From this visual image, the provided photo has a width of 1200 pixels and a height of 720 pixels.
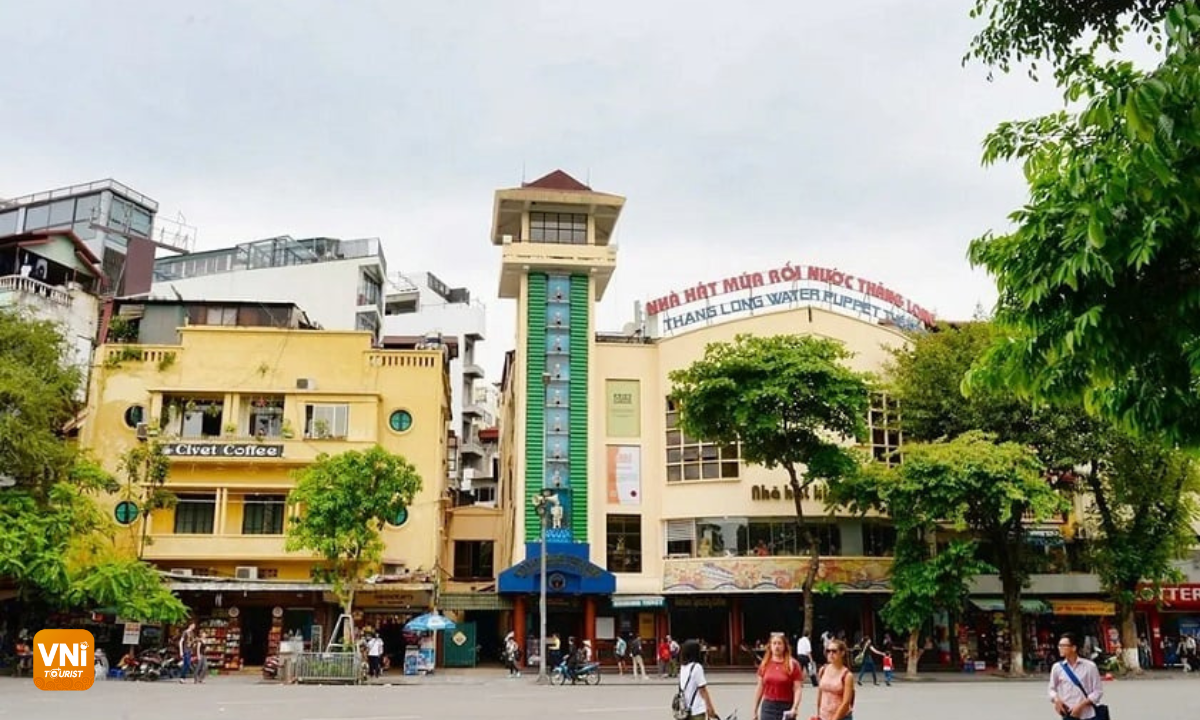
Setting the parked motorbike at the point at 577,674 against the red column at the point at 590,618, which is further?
the red column at the point at 590,618

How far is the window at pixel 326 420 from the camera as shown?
3475cm

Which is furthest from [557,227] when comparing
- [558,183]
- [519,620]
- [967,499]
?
[967,499]

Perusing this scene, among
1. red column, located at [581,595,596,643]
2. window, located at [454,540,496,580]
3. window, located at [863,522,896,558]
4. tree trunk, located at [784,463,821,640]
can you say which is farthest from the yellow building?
window, located at [863,522,896,558]

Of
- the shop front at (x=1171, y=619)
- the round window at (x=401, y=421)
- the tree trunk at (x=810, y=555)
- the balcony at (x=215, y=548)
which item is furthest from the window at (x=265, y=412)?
the shop front at (x=1171, y=619)

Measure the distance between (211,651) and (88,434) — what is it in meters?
8.40

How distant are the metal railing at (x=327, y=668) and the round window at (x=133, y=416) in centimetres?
1205

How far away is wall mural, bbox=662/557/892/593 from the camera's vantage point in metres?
34.0

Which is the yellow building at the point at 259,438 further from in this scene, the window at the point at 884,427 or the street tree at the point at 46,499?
the window at the point at 884,427

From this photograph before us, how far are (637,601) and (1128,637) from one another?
15514 mm

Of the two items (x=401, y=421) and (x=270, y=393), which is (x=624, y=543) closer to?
(x=401, y=421)

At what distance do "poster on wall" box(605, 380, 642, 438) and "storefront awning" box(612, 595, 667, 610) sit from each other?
5.61m

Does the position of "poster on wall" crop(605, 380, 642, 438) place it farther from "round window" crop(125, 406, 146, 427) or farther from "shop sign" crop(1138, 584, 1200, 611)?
"shop sign" crop(1138, 584, 1200, 611)

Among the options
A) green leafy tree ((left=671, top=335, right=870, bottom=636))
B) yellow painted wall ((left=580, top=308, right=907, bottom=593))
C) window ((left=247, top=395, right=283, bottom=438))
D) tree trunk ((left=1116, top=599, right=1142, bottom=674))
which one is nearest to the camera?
green leafy tree ((left=671, top=335, right=870, bottom=636))

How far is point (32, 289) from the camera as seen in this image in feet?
116
